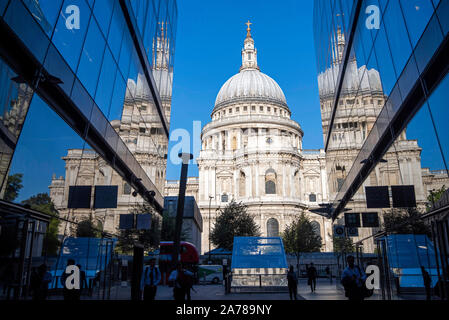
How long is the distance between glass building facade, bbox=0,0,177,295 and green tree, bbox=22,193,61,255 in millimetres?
40

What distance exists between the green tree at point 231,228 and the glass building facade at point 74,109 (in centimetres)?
4113

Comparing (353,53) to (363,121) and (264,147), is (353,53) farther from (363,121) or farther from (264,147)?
(264,147)

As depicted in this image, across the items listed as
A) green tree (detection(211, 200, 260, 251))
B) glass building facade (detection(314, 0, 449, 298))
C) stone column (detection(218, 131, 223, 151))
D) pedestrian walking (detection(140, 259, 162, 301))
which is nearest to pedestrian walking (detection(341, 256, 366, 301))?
glass building facade (detection(314, 0, 449, 298))

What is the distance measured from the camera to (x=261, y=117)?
98.7 m

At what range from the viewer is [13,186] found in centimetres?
724

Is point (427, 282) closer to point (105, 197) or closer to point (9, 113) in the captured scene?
point (9, 113)

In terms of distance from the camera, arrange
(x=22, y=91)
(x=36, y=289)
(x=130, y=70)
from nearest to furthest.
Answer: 1. (x=36, y=289)
2. (x=22, y=91)
3. (x=130, y=70)

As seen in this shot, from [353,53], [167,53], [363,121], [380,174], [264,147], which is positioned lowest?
[380,174]

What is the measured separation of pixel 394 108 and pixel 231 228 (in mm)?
50730

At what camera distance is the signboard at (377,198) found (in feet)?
38.4

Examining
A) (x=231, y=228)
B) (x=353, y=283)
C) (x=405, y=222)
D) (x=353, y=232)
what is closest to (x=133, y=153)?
(x=353, y=232)

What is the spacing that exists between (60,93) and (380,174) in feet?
33.1
